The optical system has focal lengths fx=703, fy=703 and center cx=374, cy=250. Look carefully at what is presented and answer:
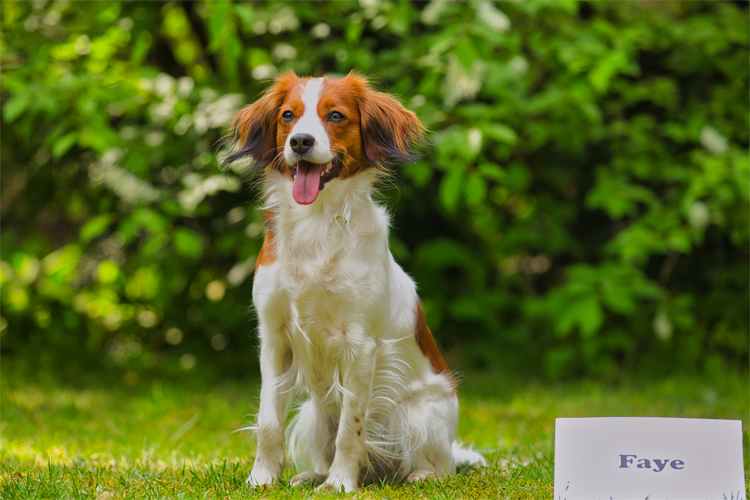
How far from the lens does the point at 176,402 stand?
4.64 m

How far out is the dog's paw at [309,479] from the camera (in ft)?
8.68

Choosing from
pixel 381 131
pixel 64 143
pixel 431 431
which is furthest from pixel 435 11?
pixel 431 431

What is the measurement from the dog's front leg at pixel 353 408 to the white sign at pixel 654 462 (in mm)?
696

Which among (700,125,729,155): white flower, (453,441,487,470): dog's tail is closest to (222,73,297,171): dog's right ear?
(453,441,487,470): dog's tail

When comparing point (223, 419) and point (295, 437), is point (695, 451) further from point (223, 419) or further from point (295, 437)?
point (223, 419)

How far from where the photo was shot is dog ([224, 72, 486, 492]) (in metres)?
2.49

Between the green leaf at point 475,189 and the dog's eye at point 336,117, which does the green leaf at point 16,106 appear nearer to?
the dog's eye at point 336,117

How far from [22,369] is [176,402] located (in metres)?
1.67

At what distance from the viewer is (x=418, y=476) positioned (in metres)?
2.73

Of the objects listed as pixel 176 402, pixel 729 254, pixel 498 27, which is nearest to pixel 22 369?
pixel 176 402

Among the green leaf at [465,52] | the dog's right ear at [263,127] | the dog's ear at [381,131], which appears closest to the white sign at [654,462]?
the dog's ear at [381,131]

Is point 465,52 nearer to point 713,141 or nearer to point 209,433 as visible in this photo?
point 713,141

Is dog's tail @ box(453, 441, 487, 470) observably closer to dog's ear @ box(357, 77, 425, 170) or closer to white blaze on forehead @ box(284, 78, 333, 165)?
dog's ear @ box(357, 77, 425, 170)

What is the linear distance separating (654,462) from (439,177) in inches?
136
